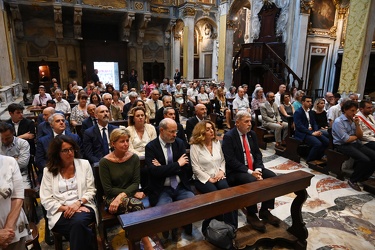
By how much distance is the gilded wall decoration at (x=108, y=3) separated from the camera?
12.9m

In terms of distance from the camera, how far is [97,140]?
337cm

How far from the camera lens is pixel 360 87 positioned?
7020 millimetres

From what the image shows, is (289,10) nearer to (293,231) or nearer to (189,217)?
(293,231)

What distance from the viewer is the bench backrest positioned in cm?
173

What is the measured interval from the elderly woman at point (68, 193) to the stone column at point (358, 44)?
7.58 meters

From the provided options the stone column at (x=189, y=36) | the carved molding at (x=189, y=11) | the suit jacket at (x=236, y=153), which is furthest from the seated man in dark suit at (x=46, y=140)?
the carved molding at (x=189, y=11)

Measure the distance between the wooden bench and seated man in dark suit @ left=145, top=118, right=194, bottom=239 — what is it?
0.57m

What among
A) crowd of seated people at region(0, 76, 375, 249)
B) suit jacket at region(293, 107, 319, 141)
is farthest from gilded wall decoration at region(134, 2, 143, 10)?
suit jacket at region(293, 107, 319, 141)

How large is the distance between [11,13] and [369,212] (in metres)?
16.1

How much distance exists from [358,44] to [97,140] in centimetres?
732

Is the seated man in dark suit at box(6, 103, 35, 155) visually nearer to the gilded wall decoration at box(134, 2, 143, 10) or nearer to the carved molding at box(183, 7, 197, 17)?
the gilded wall decoration at box(134, 2, 143, 10)

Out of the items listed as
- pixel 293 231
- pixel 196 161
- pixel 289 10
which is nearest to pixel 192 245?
pixel 196 161

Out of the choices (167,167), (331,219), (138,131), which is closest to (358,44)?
(331,219)

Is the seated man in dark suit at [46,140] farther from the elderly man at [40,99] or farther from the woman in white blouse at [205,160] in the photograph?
the elderly man at [40,99]
